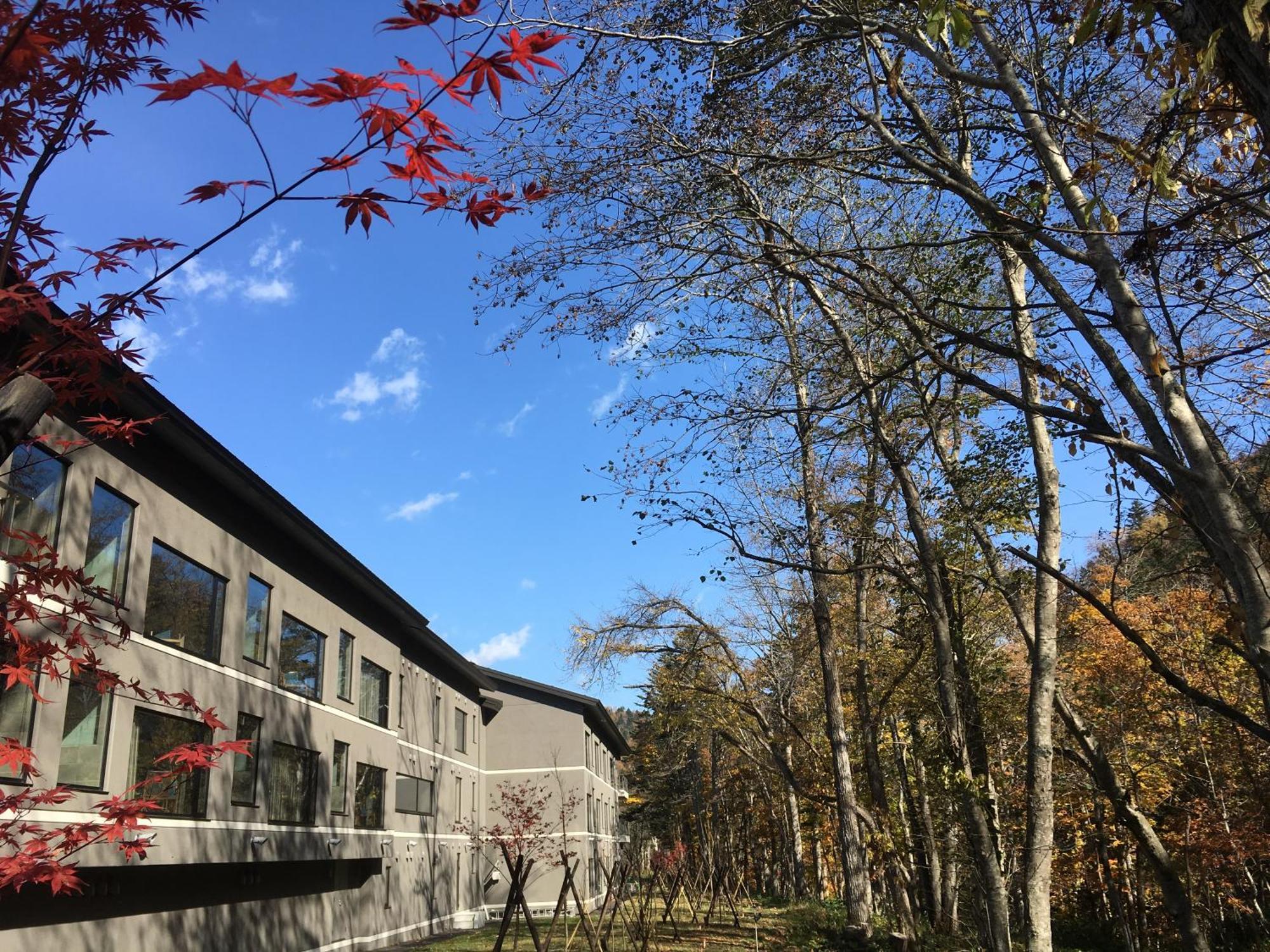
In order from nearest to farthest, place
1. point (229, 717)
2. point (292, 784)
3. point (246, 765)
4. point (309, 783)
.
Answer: point (229, 717), point (246, 765), point (292, 784), point (309, 783)

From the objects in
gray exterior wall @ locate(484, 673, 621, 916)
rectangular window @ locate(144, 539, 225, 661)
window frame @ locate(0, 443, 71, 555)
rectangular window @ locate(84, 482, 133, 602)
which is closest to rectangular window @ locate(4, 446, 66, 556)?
window frame @ locate(0, 443, 71, 555)

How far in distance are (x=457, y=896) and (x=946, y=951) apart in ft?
58.7

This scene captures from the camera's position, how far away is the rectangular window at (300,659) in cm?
1684

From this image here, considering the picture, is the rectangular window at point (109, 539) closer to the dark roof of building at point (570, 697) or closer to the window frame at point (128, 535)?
the window frame at point (128, 535)

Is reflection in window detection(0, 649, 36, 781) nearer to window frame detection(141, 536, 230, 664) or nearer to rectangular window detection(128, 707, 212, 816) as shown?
rectangular window detection(128, 707, 212, 816)

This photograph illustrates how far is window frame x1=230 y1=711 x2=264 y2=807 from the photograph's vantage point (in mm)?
14276

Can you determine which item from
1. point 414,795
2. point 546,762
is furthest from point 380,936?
point 546,762

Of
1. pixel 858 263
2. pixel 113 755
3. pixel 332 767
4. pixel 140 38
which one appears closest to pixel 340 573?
pixel 332 767

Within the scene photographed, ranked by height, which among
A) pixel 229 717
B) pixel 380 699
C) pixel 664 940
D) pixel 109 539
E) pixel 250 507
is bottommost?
pixel 664 940

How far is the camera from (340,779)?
1906cm

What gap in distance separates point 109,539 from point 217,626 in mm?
3112

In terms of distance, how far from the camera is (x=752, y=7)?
276 inches

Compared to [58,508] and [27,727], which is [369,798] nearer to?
[27,727]

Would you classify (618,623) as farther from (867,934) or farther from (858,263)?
(858,263)
